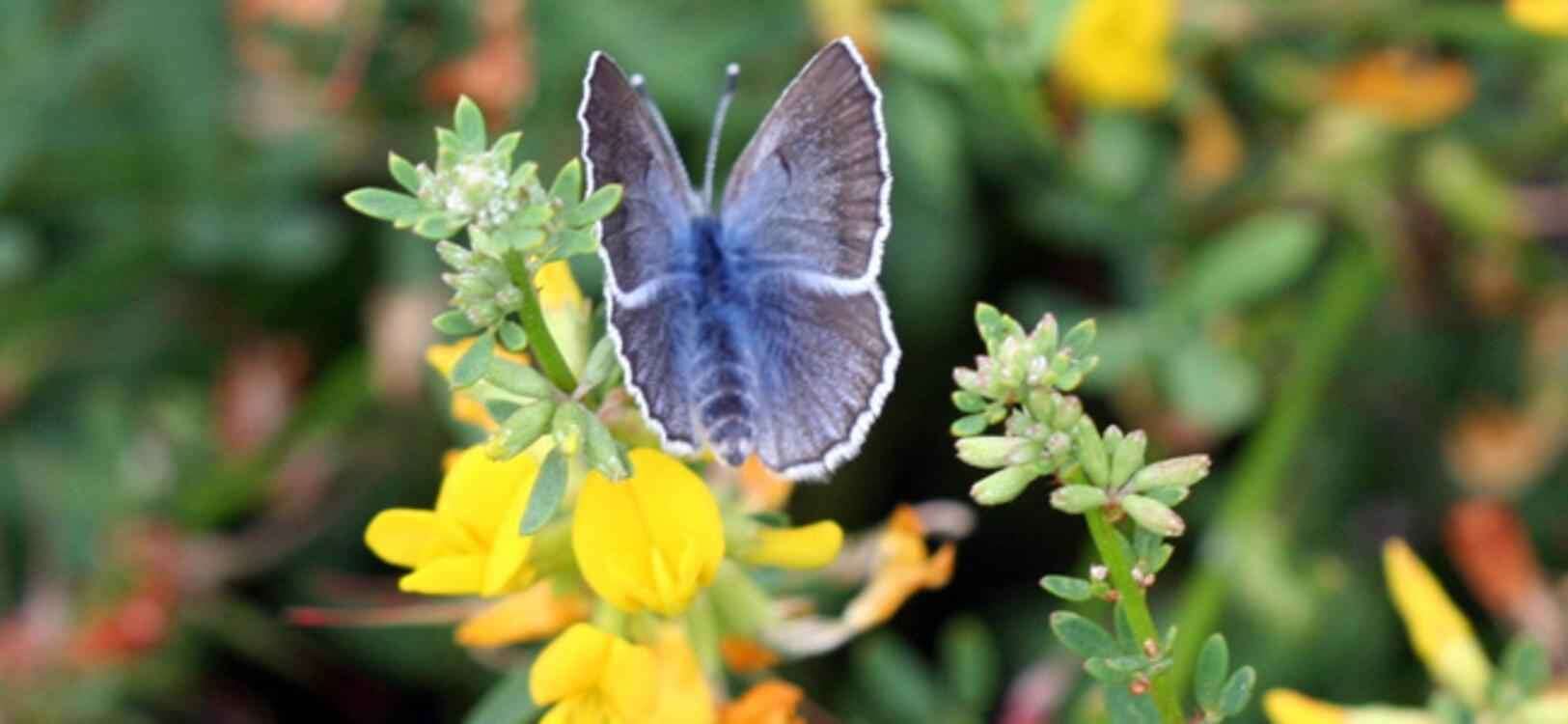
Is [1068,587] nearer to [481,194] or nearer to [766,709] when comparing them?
[766,709]

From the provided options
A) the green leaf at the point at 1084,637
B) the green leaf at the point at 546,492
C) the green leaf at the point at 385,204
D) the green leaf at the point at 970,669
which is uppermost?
the green leaf at the point at 385,204

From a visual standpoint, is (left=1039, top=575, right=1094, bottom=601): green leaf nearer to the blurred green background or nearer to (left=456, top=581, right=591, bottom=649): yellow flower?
(left=456, top=581, right=591, bottom=649): yellow flower

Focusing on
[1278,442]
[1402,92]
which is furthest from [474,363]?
[1402,92]

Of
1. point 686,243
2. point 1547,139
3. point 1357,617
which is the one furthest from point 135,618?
point 1547,139

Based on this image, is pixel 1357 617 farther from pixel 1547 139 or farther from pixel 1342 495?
pixel 1547 139

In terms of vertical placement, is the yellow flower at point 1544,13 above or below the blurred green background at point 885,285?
above

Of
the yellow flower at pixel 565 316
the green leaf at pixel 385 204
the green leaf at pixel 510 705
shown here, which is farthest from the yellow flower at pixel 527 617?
the green leaf at pixel 385 204

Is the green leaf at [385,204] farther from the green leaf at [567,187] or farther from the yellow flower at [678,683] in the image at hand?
the yellow flower at [678,683]
